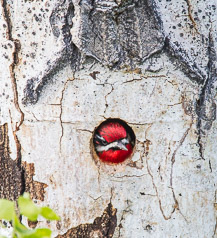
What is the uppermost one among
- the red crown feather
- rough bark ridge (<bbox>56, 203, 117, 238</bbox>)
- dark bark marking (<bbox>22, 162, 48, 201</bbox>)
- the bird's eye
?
the red crown feather

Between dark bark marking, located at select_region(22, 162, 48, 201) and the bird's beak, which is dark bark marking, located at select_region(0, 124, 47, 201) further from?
the bird's beak

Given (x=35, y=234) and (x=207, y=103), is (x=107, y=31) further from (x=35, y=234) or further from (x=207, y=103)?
(x=35, y=234)

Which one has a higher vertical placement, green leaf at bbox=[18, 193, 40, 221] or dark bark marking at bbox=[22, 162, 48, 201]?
green leaf at bbox=[18, 193, 40, 221]

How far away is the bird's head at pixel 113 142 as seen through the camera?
75.7 inches

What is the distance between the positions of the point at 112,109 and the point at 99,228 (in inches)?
22.5

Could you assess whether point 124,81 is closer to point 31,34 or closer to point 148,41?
point 148,41

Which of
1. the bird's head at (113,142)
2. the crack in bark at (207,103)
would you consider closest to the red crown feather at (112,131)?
the bird's head at (113,142)

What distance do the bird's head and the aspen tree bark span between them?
0.19m

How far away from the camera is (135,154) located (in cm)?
174

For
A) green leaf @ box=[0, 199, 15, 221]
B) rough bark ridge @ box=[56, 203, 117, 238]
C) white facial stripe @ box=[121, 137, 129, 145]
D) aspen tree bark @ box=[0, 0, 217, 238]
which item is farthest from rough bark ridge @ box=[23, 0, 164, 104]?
green leaf @ box=[0, 199, 15, 221]

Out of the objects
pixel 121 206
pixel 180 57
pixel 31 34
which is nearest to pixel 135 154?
pixel 121 206

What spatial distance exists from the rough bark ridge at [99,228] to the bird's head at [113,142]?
260mm

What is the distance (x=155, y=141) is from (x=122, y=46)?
45cm

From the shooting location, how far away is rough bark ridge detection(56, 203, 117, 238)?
5.79ft
